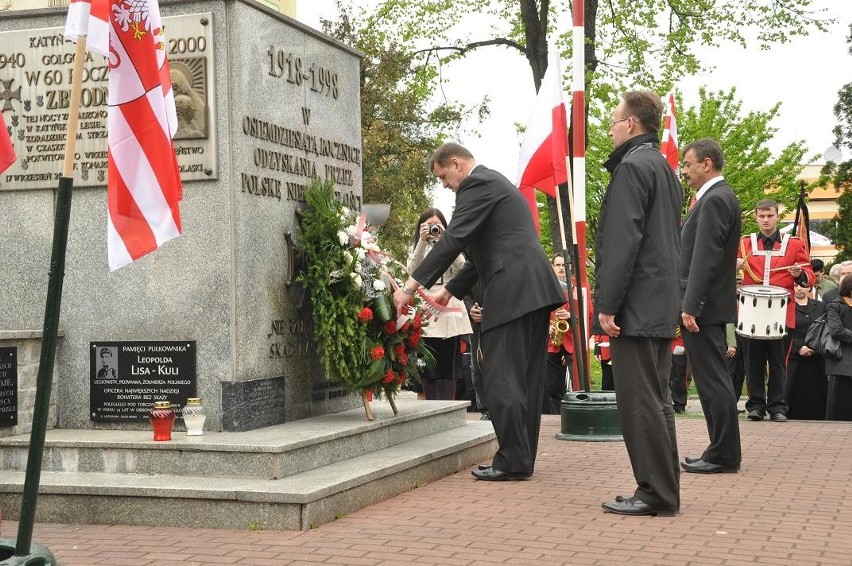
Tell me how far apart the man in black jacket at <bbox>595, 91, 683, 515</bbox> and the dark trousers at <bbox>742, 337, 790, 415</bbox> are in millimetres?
5387

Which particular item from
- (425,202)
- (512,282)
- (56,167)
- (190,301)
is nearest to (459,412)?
(512,282)

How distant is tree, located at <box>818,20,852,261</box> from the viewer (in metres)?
34.3

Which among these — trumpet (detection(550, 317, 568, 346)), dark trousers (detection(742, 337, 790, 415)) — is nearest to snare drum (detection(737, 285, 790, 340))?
dark trousers (detection(742, 337, 790, 415))

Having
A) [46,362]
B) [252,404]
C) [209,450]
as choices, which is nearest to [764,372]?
[252,404]

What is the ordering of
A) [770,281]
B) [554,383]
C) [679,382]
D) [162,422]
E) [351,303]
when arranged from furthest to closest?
[679,382]
[554,383]
[770,281]
[351,303]
[162,422]

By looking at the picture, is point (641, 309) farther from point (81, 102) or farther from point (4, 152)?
point (81, 102)

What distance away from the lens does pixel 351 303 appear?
8219 mm

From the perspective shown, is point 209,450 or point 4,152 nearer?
point 4,152

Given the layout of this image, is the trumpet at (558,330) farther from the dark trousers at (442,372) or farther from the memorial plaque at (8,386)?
the memorial plaque at (8,386)

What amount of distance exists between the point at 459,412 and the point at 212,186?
3.12m

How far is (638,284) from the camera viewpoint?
22.4ft

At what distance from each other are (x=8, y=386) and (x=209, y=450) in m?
1.51

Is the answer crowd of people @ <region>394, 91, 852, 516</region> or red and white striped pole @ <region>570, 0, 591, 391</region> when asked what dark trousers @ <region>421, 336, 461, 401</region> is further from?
red and white striped pole @ <region>570, 0, 591, 391</region>

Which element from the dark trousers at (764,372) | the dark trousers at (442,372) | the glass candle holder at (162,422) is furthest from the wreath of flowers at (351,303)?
the dark trousers at (764,372)
